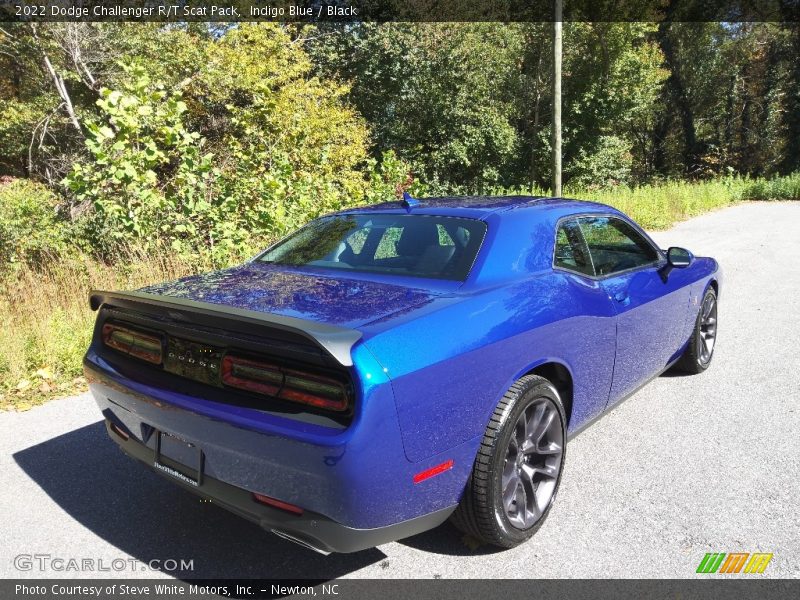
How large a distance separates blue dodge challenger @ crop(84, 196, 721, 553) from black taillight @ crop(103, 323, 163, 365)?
1 cm

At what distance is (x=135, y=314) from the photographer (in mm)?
2658

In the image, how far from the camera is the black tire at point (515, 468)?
7.98 feet

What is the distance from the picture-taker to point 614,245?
12.9 feet

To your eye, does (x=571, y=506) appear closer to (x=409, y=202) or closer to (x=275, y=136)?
(x=409, y=202)

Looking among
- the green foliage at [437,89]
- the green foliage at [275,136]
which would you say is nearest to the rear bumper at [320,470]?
the green foliage at [275,136]

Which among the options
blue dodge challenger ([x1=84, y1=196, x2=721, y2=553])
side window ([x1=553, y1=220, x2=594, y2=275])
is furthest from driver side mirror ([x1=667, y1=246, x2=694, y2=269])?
side window ([x1=553, y1=220, x2=594, y2=275])

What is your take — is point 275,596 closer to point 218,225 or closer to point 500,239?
point 500,239

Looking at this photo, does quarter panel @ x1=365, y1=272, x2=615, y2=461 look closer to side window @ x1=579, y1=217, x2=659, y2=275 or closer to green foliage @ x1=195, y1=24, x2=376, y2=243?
side window @ x1=579, y1=217, x2=659, y2=275

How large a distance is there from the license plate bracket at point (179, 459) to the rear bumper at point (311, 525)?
0.16 ft

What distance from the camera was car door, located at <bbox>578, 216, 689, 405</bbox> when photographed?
3.47 metres

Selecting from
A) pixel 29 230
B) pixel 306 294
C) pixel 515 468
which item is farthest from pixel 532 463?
pixel 29 230

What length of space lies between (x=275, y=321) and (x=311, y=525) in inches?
28.2

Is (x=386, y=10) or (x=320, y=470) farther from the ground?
(x=386, y=10)

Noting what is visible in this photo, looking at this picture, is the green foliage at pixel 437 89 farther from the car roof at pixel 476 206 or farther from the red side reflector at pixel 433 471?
the red side reflector at pixel 433 471
